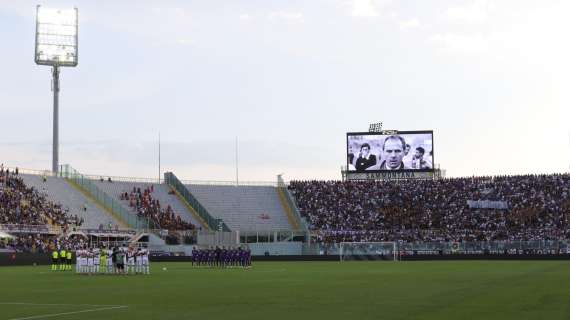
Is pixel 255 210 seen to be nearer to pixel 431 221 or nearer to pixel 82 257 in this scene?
pixel 431 221

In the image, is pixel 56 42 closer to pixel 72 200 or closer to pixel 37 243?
pixel 72 200

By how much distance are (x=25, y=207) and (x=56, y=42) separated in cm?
2427

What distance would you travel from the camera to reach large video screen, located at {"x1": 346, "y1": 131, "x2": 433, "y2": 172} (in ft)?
308

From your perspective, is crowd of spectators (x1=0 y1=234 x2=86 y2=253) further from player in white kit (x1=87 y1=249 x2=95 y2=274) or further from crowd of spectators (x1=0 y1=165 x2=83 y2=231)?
player in white kit (x1=87 y1=249 x2=95 y2=274)

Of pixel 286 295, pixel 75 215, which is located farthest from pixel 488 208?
pixel 286 295

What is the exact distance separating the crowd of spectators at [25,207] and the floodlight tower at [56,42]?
41.4 feet

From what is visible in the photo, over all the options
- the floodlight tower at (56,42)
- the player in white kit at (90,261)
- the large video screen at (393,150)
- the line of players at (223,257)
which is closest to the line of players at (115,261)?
the player in white kit at (90,261)

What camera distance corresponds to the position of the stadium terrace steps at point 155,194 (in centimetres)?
8800

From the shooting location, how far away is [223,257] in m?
58.0

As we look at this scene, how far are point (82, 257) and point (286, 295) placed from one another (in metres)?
23.8

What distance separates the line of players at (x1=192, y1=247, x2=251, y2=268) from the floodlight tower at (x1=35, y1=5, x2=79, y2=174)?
35.1 m

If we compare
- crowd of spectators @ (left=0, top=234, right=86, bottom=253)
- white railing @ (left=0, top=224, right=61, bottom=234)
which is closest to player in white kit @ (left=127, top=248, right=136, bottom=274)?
crowd of spectators @ (left=0, top=234, right=86, bottom=253)

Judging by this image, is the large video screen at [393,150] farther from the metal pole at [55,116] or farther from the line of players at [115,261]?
the line of players at [115,261]

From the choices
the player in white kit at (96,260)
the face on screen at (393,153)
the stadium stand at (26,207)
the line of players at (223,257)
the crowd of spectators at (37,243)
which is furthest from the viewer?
the face on screen at (393,153)
